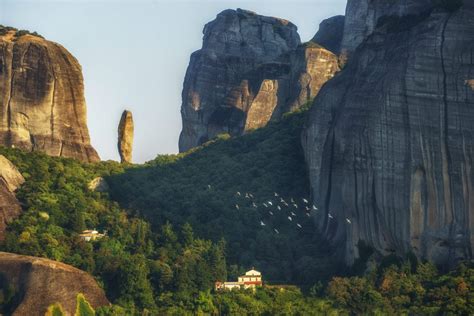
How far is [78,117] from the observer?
127 m

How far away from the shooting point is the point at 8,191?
115 m

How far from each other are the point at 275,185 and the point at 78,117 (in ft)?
48.5

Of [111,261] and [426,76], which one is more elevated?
[426,76]

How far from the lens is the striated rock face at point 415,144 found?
103 metres

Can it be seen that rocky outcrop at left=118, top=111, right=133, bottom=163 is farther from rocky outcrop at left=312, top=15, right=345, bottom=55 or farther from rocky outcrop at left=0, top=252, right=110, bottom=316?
rocky outcrop at left=0, top=252, right=110, bottom=316

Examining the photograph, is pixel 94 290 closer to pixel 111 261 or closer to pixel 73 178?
pixel 111 261

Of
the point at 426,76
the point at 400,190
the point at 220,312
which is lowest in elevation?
the point at 220,312

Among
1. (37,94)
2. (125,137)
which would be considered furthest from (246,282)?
(125,137)

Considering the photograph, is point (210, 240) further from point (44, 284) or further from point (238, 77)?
point (238, 77)

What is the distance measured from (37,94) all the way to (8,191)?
11.7m

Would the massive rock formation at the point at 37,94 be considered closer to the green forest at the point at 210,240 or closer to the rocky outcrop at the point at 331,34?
the green forest at the point at 210,240

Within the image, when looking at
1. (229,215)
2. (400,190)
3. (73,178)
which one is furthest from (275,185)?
(400,190)

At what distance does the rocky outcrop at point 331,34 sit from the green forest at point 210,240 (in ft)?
64.0

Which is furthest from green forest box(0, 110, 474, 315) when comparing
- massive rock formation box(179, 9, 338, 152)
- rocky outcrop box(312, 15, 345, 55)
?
rocky outcrop box(312, 15, 345, 55)
